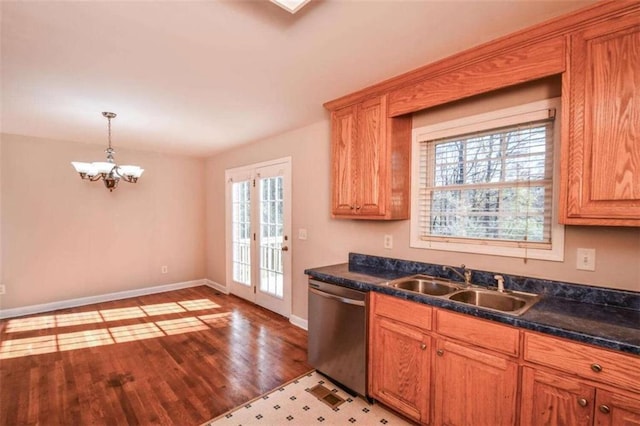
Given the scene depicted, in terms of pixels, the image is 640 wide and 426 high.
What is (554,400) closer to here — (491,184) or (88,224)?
(491,184)

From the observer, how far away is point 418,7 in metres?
1.53

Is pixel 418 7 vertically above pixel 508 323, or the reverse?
pixel 418 7

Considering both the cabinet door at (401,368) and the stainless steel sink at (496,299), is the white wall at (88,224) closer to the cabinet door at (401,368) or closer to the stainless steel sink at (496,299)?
the cabinet door at (401,368)

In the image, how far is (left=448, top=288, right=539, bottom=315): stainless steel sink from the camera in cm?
186

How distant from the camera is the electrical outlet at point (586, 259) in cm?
175

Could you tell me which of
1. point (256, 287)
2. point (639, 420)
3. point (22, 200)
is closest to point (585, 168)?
point (639, 420)

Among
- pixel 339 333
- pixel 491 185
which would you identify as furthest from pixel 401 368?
pixel 491 185

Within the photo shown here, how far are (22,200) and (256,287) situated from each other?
10.9 ft

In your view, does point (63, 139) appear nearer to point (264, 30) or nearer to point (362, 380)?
point (264, 30)

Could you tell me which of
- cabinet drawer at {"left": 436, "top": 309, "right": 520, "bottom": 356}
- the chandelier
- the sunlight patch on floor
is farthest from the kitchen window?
the sunlight patch on floor

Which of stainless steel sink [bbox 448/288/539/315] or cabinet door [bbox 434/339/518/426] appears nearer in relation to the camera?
cabinet door [bbox 434/339/518/426]

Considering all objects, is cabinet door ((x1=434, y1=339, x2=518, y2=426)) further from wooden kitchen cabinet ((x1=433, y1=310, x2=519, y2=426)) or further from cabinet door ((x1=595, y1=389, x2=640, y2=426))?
cabinet door ((x1=595, y1=389, x2=640, y2=426))

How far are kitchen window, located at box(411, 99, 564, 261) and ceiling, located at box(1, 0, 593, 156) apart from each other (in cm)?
57

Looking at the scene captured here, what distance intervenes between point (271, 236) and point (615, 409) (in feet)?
11.7
